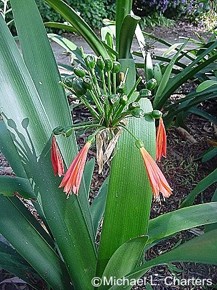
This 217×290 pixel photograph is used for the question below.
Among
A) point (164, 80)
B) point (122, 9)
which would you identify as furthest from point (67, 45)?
point (164, 80)

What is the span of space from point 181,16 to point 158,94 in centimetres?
534

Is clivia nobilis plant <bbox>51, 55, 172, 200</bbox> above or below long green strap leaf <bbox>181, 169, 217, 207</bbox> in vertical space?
above

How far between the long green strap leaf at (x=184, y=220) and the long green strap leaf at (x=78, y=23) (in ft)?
3.17

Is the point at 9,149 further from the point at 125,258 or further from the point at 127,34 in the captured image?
the point at 127,34

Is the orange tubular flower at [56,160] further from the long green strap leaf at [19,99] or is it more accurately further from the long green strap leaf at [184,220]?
the long green strap leaf at [184,220]

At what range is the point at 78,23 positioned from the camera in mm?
1825

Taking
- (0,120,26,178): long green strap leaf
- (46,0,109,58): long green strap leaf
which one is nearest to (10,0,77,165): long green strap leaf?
(0,120,26,178): long green strap leaf

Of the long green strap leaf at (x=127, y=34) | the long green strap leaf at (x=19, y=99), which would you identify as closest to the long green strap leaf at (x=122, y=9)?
the long green strap leaf at (x=127, y=34)

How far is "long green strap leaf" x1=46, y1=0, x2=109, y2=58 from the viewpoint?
1.73 m

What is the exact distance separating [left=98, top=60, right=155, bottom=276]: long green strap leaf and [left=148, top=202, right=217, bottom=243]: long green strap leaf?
5 centimetres

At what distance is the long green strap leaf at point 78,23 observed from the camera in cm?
173

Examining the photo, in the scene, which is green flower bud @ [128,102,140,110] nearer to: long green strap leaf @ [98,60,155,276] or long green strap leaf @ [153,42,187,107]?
long green strap leaf @ [98,60,155,276]

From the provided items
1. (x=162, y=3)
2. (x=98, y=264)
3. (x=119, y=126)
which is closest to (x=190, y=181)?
(x=98, y=264)

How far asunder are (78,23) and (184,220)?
1055 millimetres
